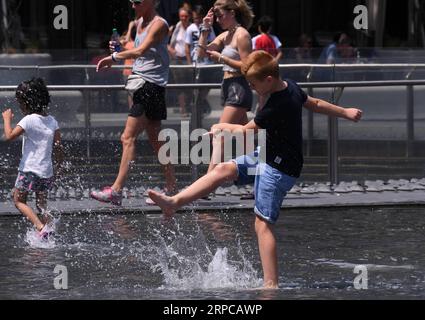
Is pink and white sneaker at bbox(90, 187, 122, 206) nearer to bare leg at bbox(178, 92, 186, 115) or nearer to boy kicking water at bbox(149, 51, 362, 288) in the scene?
bare leg at bbox(178, 92, 186, 115)

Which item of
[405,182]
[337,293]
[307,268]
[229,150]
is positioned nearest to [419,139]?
[405,182]

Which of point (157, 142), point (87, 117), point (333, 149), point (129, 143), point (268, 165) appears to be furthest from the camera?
point (87, 117)

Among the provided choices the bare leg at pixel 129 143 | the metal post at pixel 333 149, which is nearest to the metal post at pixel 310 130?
the metal post at pixel 333 149

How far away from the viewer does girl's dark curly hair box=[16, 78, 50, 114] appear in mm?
11258

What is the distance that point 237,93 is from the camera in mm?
13273

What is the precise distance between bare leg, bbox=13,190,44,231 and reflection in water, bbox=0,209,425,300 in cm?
19

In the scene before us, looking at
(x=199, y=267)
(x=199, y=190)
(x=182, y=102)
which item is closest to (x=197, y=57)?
(x=182, y=102)

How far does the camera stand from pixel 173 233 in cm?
1163

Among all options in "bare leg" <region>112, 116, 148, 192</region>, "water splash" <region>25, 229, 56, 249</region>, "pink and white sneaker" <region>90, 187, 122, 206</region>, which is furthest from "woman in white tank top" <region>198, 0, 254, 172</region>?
"water splash" <region>25, 229, 56, 249</region>

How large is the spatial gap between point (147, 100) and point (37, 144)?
2031 mm

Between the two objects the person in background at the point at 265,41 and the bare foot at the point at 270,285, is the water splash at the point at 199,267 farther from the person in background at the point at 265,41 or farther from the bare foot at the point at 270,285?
the person in background at the point at 265,41

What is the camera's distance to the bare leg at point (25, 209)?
1108cm

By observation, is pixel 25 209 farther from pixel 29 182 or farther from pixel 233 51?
pixel 233 51
